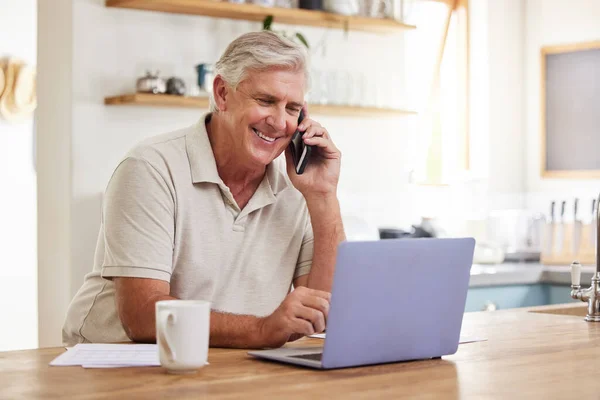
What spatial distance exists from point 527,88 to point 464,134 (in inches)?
18.8

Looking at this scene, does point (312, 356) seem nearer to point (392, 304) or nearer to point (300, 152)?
point (392, 304)

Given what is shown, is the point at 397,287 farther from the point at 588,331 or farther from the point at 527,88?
the point at 527,88

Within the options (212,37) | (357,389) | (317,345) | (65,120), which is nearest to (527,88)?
(212,37)

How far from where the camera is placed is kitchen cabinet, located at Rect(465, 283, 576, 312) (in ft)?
14.7

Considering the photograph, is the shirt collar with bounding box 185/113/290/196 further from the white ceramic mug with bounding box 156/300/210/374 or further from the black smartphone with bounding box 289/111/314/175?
the white ceramic mug with bounding box 156/300/210/374

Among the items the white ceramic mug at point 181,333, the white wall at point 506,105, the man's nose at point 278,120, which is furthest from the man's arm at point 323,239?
the white wall at point 506,105

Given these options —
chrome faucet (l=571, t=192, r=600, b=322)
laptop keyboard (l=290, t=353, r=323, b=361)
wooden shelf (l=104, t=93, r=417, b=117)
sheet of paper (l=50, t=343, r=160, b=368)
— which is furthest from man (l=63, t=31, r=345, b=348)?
wooden shelf (l=104, t=93, r=417, b=117)

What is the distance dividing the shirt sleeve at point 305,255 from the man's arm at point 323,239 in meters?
0.02

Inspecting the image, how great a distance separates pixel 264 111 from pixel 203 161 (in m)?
0.19

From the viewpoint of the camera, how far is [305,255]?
2467 millimetres

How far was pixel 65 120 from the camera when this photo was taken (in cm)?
401

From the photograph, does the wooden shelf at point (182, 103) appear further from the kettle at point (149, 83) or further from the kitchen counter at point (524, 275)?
the kitchen counter at point (524, 275)

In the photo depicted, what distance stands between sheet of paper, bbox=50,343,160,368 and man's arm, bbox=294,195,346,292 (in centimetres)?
60

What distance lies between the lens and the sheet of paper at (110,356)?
1686 mm
